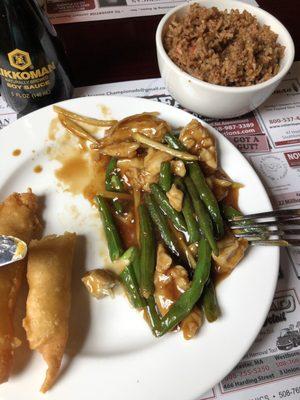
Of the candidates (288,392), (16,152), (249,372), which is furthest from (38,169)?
(288,392)

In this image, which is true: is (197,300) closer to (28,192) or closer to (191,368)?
(191,368)

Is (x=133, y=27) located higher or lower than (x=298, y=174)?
higher

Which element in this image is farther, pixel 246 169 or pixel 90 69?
pixel 90 69

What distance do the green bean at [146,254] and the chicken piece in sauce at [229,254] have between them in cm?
19

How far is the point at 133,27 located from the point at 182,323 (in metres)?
1.38

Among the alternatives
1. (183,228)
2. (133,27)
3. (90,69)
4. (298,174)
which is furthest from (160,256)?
(133,27)

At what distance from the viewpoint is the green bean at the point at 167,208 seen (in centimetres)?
133

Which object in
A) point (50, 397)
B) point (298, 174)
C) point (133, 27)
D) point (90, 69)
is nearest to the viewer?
point (50, 397)

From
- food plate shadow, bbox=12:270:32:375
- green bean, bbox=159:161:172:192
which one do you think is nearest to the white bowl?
green bean, bbox=159:161:172:192

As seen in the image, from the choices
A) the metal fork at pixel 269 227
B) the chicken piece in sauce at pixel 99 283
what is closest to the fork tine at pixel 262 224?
the metal fork at pixel 269 227

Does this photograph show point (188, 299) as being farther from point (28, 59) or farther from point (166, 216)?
point (28, 59)

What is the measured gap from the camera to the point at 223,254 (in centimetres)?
124

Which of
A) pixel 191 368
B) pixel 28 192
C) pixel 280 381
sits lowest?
pixel 280 381

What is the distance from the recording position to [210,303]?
119 centimetres
